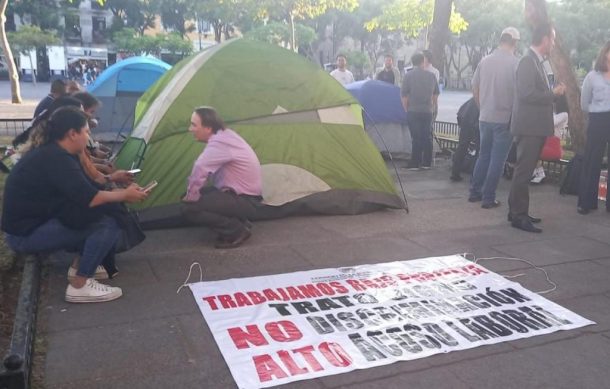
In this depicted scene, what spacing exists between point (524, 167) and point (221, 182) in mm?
3086

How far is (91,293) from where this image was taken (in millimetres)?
4039

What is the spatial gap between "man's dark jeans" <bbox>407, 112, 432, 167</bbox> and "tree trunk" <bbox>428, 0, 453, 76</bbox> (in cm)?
274

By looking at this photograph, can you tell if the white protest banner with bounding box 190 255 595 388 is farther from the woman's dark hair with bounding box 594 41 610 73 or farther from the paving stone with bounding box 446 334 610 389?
the woman's dark hair with bounding box 594 41 610 73

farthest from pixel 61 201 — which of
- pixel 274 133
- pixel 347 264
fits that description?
pixel 274 133

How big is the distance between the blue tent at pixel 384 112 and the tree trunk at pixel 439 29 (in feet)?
6.25

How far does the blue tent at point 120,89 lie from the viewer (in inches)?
492

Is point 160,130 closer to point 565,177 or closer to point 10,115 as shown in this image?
point 565,177

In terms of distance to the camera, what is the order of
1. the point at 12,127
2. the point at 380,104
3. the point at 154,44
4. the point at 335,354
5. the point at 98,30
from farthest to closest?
the point at 98,30, the point at 154,44, the point at 12,127, the point at 380,104, the point at 335,354

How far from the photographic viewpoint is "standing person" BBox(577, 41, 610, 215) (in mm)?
6277

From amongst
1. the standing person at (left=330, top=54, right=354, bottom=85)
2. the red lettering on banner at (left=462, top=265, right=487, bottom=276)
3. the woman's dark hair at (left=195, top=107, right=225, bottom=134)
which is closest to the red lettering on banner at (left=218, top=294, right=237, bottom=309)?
the woman's dark hair at (left=195, top=107, right=225, bottom=134)

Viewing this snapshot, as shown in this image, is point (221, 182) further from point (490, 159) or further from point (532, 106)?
point (490, 159)

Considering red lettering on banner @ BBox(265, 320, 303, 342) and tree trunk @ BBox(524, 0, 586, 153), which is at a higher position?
tree trunk @ BBox(524, 0, 586, 153)

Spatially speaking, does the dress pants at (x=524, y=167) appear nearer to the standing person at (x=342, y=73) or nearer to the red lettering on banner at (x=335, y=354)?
the red lettering on banner at (x=335, y=354)

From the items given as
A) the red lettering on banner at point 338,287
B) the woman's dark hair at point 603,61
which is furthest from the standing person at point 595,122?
the red lettering on banner at point 338,287
